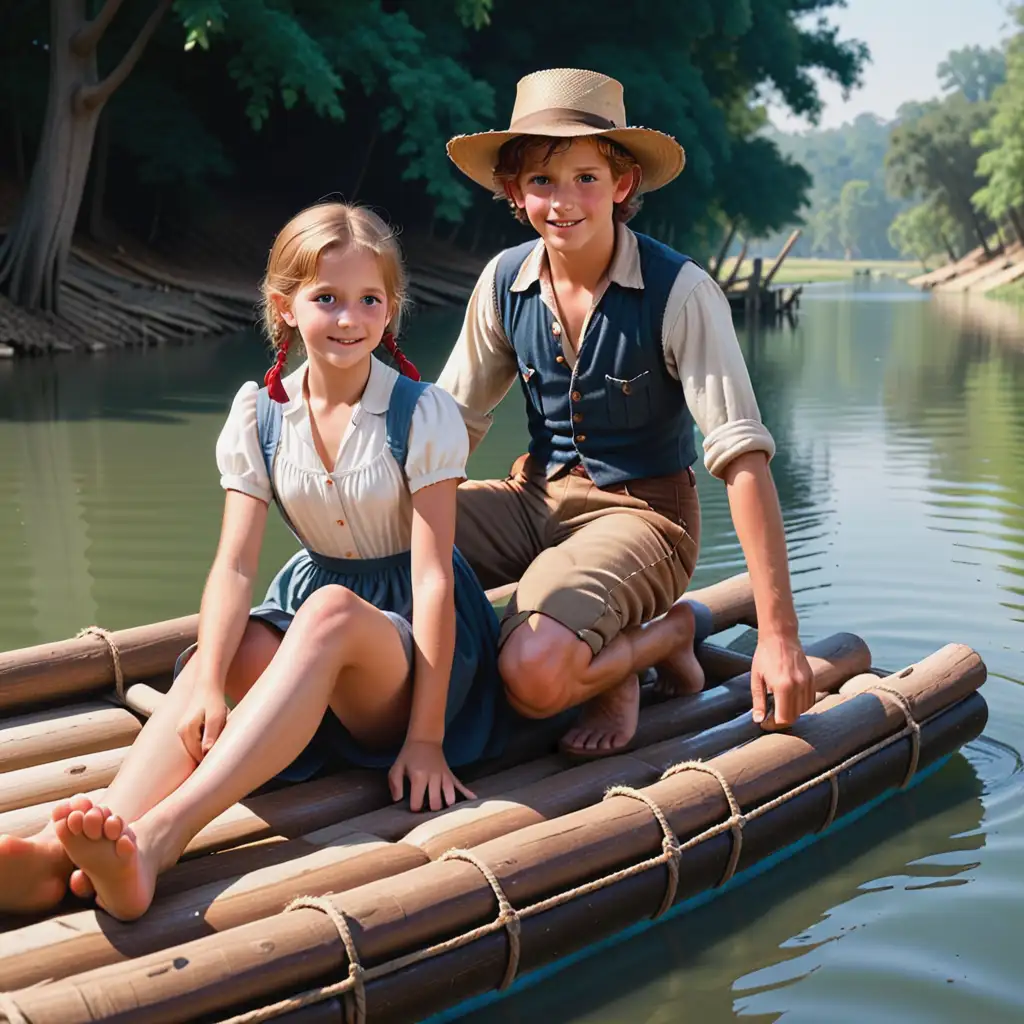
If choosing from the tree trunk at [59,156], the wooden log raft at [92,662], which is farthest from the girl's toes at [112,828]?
the tree trunk at [59,156]

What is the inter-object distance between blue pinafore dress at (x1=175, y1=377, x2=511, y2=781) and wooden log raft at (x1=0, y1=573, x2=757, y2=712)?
0.71 m

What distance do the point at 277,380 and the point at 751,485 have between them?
1201 millimetres

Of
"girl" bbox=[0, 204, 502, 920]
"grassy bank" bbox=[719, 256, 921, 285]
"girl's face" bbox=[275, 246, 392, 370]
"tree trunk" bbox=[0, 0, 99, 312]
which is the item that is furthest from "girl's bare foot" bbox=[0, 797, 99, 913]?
"grassy bank" bbox=[719, 256, 921, 285]

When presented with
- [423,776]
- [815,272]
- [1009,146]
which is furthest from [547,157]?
[815,272]

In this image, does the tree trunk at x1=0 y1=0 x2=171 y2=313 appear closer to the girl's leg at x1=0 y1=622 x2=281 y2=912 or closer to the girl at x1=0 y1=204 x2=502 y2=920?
the girl at x1=0 y1=204 x2=502 y2=920

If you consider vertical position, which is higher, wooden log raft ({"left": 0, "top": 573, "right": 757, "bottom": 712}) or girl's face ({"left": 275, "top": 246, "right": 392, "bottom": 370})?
girl's face ({"left": 275, "top": 246, "right": 392, "bottom": 370})

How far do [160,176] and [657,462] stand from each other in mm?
20805

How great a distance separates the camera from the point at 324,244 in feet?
11.1

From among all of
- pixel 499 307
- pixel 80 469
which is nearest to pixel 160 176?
pixel 80 469

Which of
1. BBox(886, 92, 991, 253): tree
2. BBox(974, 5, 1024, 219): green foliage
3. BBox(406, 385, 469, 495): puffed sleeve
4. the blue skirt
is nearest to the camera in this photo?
BBox(406, 385, 469, 495): puffed sleeve

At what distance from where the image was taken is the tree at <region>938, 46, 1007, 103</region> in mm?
150625

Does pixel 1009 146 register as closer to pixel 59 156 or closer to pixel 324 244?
pixel 59 156

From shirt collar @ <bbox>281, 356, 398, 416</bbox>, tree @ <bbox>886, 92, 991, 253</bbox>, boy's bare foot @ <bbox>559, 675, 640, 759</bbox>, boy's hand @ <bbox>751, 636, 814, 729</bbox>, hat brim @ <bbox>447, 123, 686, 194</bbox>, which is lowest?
boy's bare foot @ <bbox>559, 675, 640, 759</bbox>

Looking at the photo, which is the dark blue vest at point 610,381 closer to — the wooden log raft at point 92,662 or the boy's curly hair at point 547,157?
the boy's curly hair at point 547,157
